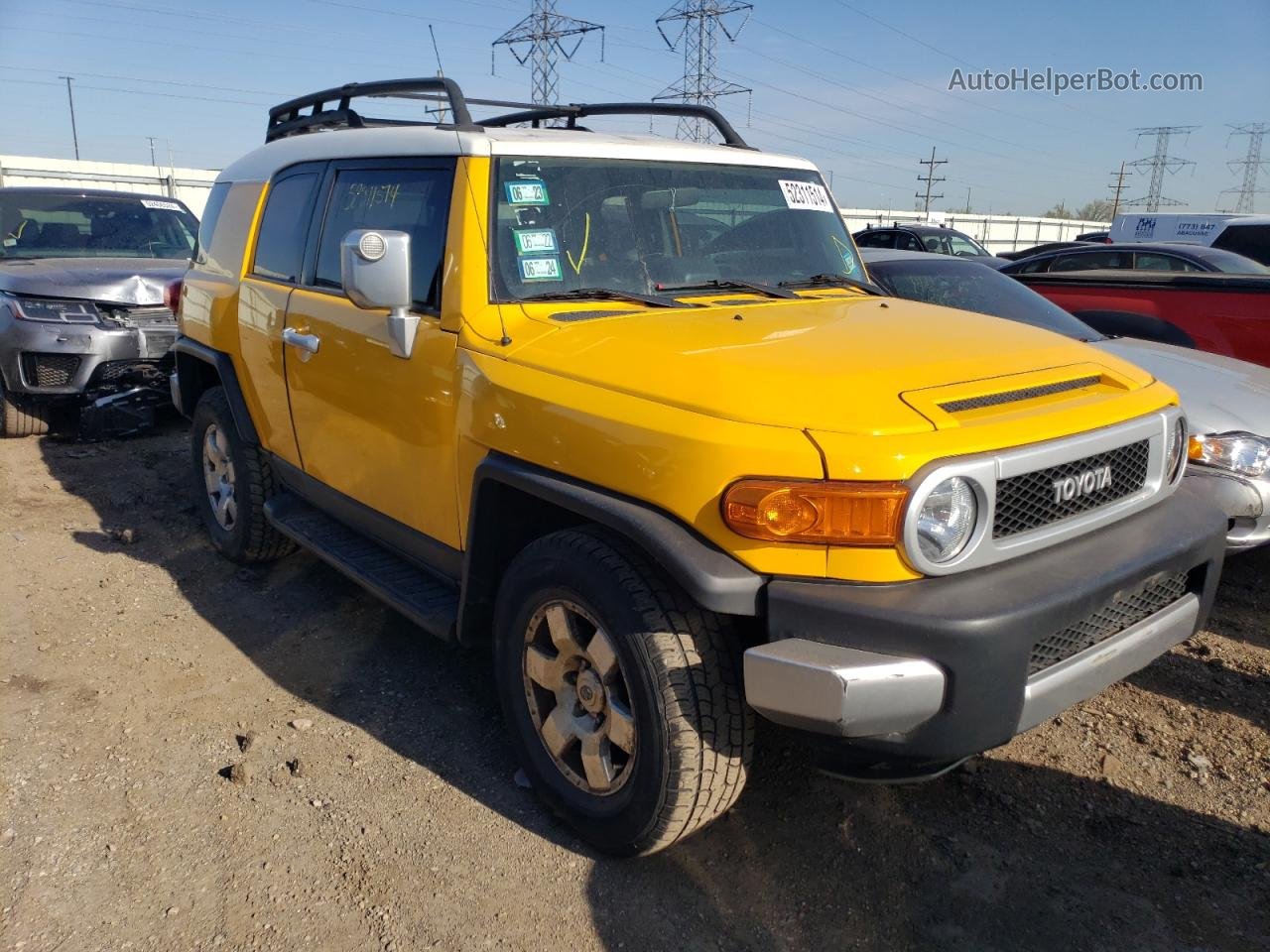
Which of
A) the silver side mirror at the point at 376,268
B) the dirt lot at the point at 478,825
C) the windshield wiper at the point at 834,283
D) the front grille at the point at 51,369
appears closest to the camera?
the dirt lot at the point at 478,825

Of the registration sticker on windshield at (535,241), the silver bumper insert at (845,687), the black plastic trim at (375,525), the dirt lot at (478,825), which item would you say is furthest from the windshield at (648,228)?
the dirt lot at (478,825)

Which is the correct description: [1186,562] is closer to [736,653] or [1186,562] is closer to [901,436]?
[901,436]

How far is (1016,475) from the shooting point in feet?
7.45

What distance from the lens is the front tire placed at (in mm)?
2373

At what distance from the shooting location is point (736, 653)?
245 cm

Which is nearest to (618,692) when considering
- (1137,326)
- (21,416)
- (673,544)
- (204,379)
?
(673,544)

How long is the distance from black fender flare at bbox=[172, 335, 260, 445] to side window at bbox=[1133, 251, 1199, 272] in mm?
9620

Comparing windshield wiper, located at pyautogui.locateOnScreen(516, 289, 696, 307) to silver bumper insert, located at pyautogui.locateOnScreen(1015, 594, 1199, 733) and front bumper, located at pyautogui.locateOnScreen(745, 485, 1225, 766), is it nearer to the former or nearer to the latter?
front bumper, located at pyautogui.locateOnScreen(745, 485, 1225, 766)

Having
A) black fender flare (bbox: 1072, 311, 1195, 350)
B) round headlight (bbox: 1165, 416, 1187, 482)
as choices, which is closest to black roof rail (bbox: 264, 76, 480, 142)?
round headlight (bbox: 1165, 416, 1187, 482)

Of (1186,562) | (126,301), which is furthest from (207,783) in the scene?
(126,301)

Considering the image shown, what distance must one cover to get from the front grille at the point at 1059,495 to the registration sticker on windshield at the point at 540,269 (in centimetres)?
156

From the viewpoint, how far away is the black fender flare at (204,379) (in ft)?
14.9

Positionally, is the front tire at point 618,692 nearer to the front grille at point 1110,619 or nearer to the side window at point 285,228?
the front grille at point 1110,619

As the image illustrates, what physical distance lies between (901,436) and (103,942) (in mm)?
2348
